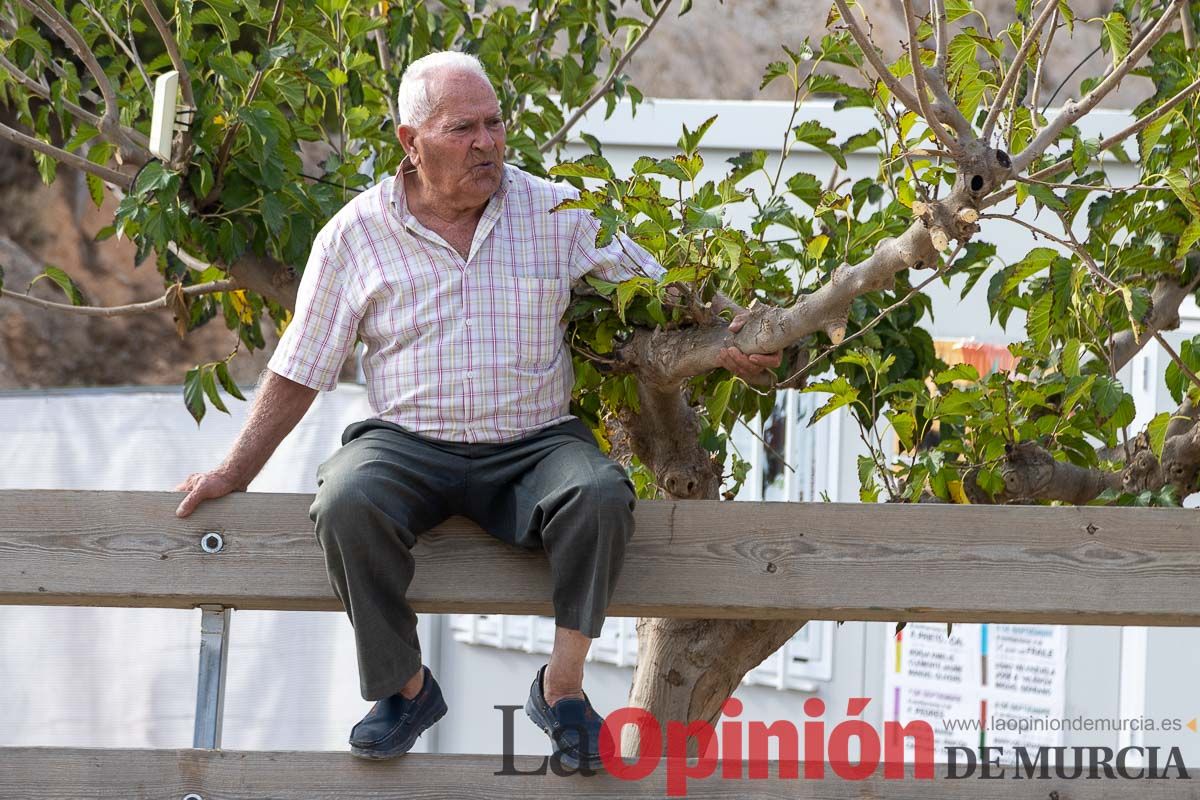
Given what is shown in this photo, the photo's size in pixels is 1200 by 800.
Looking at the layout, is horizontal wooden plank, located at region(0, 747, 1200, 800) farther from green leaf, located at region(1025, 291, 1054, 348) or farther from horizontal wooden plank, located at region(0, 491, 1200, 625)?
green leaf, located at region(1025, 291, 1054, 348)

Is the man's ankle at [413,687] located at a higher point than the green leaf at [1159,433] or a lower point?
lower

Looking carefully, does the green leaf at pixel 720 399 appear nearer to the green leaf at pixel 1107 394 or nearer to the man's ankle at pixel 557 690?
the man's ankle at pixel 557 690

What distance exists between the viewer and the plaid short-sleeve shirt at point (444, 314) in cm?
199

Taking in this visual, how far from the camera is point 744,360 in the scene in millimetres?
1861

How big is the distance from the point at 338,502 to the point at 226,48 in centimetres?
89

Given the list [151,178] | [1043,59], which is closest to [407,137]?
[151,178]

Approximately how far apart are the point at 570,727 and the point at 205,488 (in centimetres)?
62

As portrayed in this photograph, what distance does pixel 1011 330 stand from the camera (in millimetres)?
4129

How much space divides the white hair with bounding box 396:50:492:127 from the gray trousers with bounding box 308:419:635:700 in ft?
1.58

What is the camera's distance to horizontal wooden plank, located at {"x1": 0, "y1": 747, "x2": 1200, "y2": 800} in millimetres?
1864

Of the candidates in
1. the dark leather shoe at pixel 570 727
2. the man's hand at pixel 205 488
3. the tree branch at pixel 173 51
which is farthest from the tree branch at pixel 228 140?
the dark leather shoe at pixel 570 727

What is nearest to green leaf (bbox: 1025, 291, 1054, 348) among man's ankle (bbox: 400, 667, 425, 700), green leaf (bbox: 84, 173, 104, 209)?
man's ankle (bbox: 400, 667, 425, 700)

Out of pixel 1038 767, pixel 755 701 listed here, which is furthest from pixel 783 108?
pixel 1038 767

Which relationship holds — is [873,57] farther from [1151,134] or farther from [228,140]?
[228,140]
